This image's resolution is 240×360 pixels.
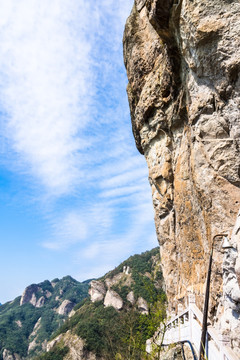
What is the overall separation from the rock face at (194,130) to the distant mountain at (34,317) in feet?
396

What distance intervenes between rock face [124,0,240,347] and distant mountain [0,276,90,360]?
120765 mm

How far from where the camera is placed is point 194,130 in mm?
9422

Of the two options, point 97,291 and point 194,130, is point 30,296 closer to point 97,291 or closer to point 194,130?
point 97,291

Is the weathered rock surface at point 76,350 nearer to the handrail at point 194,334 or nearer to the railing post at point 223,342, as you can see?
the handrail at point 194,334

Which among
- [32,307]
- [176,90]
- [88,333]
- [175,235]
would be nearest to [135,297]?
[88,333]

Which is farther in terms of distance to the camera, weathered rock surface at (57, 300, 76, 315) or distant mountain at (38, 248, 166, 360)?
weathered rock surface at (57, 300, 76, 315)

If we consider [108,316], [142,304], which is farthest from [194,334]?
[142,304]

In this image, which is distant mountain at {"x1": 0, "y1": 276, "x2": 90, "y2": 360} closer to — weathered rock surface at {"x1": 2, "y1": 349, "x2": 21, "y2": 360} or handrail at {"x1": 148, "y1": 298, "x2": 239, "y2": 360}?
weathered rock surface at {"x1": 2, "y1": 349, "x2": 21, "y2": 360}

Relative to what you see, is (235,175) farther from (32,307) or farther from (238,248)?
(32,307)

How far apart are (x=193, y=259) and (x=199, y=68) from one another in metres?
6.80

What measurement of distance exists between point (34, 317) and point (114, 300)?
96680mm

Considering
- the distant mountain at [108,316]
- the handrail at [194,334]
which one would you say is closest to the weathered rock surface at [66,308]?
the distant mountain at [108,316]

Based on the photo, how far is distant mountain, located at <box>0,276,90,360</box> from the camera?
113 meters

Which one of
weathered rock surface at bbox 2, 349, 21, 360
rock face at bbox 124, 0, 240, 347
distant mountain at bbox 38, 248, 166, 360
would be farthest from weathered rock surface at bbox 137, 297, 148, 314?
weathered rock surface at bbox 2, 349, 21, 360
